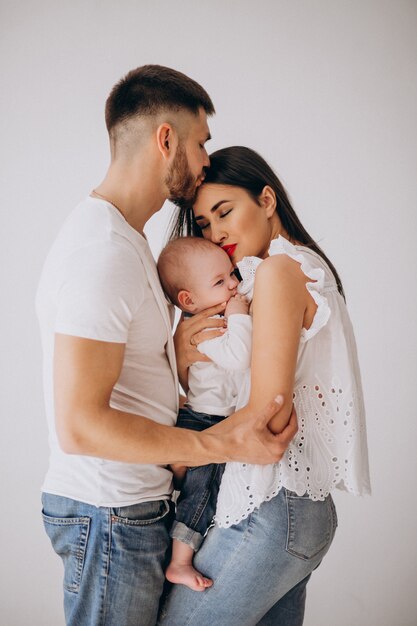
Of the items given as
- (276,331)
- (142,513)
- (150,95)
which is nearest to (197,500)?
(142,513)

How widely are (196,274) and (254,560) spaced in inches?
32.4

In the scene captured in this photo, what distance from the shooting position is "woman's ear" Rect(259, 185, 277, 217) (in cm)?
199

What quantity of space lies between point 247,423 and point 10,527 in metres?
2.30

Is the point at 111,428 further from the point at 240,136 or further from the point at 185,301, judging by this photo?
the point at 240,136

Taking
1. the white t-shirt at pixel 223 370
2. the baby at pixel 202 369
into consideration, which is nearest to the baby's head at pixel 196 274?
the baby at pixel 202 369

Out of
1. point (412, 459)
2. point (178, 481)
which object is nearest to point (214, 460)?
point (178, 481)

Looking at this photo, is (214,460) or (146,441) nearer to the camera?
(146,441)

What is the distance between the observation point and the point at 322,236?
323 centimetres

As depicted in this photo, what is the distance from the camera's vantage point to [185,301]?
6.31 ft

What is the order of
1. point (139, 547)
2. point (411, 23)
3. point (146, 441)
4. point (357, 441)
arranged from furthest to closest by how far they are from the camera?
point (411, 23)
point (357, 441)
point (139, 547)
point (146, 441)

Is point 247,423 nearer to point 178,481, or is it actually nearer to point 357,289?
point 178,481

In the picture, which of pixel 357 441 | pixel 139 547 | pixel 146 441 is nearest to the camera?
pixel 146 441

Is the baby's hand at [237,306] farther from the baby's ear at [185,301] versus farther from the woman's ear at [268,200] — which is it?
the woman's ear at [268,200]

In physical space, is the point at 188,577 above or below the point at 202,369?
below
